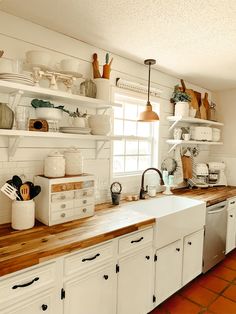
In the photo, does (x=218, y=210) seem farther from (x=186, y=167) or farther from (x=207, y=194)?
(x=186, y=167)

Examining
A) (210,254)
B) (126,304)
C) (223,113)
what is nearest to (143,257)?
(126,304)

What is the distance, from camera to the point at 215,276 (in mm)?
2816

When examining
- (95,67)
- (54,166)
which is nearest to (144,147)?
(95,67)

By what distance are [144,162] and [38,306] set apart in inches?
80.6

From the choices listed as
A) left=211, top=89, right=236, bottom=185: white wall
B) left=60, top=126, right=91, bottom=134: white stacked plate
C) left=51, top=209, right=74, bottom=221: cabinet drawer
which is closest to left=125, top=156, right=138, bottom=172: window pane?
left=60, top=126, right=91, bottom=134: white stacked plate

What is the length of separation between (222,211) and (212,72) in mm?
1712

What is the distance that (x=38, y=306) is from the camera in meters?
1.33

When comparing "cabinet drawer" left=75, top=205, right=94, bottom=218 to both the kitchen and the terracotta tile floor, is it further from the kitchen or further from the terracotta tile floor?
the terracotta tile floor

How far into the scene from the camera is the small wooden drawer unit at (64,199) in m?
1.76

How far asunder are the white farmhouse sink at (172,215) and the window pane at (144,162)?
0.46m

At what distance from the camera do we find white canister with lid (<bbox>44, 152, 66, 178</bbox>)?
186 cm

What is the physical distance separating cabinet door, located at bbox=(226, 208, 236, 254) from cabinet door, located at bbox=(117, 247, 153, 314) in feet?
5.28

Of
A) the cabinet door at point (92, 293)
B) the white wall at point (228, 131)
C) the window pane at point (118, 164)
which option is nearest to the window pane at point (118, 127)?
the window pane at point (118, 164)

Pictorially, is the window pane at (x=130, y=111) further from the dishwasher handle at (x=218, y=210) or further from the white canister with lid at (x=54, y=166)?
the dishwasher handle at (x=218, y=210)
